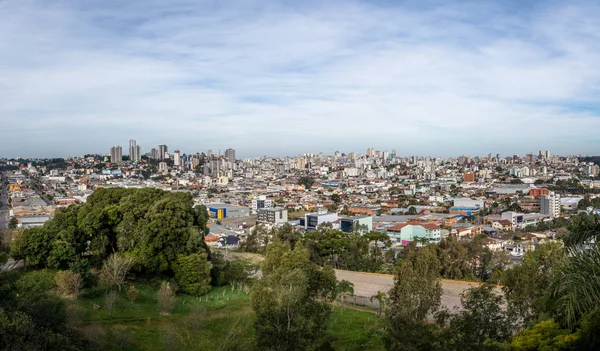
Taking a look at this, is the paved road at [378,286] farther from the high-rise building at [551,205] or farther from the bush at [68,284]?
the high-rise building at [551,205]

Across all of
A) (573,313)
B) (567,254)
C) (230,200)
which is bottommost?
(230,200)

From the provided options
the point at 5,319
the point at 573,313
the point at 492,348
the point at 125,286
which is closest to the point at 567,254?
the point at 573,313

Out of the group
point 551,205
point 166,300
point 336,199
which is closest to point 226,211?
point 336,199

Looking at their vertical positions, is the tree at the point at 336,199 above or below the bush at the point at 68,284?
below

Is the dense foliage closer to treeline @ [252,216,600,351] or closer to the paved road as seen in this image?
the paved road

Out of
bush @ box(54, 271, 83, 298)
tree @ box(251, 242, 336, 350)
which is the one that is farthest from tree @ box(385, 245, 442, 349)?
bush @ box(54, 271, 83, 298)

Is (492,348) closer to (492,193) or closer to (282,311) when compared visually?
(282,311)

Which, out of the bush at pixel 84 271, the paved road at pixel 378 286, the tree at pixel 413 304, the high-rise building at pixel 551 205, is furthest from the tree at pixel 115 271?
the high-rise building at pixel 551 205
